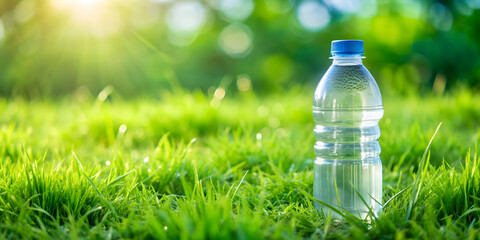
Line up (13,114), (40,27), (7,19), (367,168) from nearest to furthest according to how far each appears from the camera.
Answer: (367,168), (13,114), (7,19), (40,27)

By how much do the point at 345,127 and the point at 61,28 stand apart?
8.21m

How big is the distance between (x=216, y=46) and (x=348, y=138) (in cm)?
990

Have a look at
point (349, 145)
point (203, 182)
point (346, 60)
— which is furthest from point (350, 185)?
point (203, 182)

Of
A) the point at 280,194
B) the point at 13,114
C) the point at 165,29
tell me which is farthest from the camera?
the point at 165,29

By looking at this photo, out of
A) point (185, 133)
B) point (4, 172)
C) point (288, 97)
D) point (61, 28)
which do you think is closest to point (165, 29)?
point (61, 28)

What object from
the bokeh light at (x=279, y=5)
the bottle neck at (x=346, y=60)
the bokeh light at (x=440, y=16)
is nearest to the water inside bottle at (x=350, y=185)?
the bottle neck at (x=346, y=60)

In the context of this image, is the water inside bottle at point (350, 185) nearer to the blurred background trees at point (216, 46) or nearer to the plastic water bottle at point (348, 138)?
the plastic water bottle at point (348, 138)

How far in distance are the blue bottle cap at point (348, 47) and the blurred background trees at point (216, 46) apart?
5.52m

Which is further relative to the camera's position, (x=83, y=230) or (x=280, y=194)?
(x=280, y=194)

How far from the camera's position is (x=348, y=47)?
5.82 feet

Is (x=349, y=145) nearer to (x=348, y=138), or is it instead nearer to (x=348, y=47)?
(x=348, y=138)

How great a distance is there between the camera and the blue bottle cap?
1.77 meters

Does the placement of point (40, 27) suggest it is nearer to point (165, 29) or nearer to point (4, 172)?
point (165, 29)

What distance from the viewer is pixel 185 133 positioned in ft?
12.1
